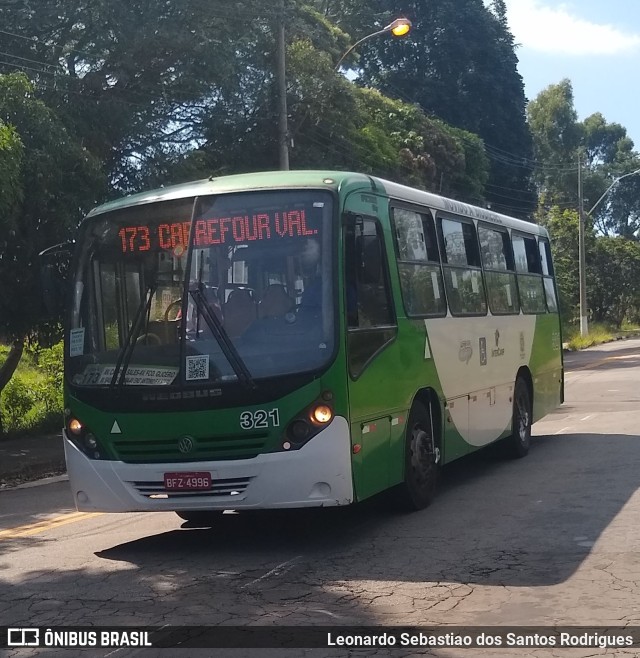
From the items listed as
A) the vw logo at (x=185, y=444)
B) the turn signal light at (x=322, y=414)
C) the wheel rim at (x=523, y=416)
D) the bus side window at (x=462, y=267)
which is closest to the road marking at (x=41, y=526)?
the vw logo at (x=185, y=444)

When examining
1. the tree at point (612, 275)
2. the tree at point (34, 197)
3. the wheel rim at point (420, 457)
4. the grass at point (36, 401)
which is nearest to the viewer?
the wheel rim at point (420, 457)

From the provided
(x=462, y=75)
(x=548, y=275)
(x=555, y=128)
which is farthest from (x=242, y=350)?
(x=555, y=128)

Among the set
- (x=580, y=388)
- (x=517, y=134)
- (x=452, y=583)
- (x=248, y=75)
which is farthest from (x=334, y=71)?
(x=517, y=134)

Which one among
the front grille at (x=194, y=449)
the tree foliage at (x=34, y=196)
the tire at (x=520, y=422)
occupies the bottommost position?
the tire at (x=520, y=422)

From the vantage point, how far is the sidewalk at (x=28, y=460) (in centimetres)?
1402

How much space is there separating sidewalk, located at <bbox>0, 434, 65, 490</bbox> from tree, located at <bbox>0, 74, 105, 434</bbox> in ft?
5.78

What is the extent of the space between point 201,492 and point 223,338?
1162 mm

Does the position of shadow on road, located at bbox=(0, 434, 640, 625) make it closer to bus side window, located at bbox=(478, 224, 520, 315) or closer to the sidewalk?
bus side window, located at bbox=(478, 224, 520, 315)

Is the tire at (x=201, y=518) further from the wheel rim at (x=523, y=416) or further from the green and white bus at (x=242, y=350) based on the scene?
the wheel rim at (x=523, y=416)

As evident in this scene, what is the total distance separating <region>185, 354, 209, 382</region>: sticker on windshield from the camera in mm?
7832

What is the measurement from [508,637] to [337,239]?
343 centimetres

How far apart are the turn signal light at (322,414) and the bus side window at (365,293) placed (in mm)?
401

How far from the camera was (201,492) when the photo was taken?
25.8 ft

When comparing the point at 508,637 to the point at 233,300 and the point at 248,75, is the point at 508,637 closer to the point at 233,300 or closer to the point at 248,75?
the point at 233,300
